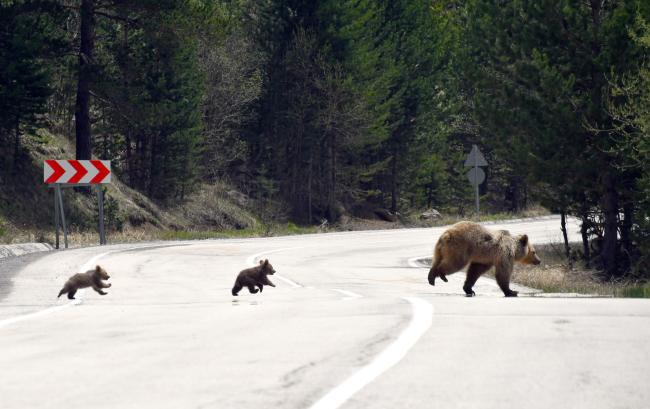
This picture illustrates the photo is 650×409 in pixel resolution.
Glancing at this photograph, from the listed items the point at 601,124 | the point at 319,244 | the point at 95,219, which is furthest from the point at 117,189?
the point at 601,124

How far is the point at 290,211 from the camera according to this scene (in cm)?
5512

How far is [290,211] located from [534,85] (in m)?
29.5

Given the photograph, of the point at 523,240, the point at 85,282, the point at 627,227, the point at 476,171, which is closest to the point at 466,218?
the point at 476,171

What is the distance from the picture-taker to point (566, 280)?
873 inches

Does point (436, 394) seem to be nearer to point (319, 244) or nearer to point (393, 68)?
point (319, 244)

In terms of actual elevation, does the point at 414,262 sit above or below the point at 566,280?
above

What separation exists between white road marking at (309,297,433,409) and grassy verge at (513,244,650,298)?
881cm

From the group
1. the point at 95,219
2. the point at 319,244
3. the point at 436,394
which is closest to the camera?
the point at 436,394

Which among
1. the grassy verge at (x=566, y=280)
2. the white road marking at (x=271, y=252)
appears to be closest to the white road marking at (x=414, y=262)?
the grassy verge at (x=566, y=280)

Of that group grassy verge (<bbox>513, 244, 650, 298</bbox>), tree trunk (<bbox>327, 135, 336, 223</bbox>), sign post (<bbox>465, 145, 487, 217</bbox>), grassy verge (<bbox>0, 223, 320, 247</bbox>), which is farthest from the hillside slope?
grassy verge (<bbox>513, 244, 650, 298</bbox>)

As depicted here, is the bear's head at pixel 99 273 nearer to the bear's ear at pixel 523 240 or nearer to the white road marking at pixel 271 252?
the white road marking at pixel 271 252

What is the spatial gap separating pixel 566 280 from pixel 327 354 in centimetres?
1649

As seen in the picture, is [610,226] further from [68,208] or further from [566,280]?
[68,208]

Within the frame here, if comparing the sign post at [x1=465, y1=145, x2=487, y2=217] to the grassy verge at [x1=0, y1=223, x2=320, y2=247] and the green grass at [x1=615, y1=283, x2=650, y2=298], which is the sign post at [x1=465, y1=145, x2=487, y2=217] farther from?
the green grass at [x1=615, y1=283, x2=650, y2=298]
